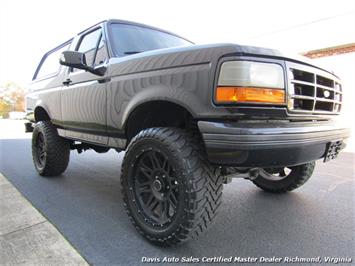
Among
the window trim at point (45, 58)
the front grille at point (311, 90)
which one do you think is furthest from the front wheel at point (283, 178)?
the window trim at point (45, 58)

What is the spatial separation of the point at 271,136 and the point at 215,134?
12.7 inches

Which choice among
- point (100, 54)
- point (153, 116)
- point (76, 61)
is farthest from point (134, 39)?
point (153, 116)

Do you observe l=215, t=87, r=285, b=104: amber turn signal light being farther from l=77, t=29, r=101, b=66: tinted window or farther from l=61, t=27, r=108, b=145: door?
l=77, t=29, r=101, b=66: tinted window

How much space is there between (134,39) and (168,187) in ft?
5.28

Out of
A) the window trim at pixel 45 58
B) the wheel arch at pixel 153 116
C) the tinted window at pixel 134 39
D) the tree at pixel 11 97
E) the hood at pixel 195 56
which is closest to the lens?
the hood at pixel 195 56

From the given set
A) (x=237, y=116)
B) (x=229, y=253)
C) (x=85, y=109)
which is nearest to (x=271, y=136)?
(x=237, y=116)

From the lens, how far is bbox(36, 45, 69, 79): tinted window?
13.8ft

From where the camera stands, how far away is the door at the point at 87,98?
2918 mm

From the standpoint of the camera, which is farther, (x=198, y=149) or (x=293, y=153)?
(x=198, y=149)

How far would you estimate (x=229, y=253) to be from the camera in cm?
212

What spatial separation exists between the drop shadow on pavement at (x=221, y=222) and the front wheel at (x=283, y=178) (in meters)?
0.11

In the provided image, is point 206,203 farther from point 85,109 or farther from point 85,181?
point 85,181

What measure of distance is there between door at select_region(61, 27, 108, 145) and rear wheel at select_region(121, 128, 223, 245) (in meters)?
0.72

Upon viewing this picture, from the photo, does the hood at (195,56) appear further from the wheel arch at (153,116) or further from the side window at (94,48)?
the side window at (94,48)
